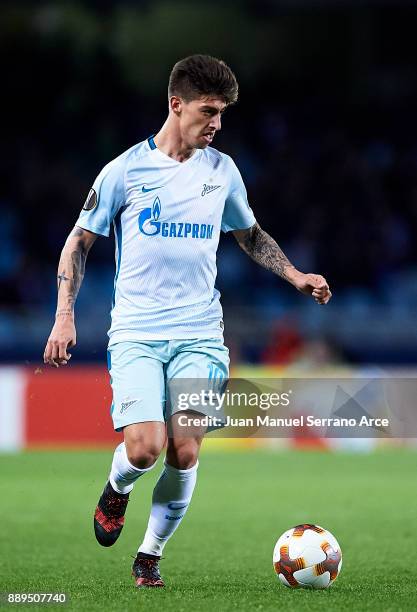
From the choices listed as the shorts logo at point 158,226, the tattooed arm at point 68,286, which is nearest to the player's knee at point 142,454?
the tattooed arm at point 68,286

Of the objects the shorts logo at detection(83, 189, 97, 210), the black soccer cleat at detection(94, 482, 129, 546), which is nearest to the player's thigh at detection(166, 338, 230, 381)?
the black soccer cleat at detection(94, 482, 129, 546)

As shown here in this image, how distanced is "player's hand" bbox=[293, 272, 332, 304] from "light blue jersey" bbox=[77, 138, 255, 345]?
411mm

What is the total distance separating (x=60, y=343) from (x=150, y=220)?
2.27 feet

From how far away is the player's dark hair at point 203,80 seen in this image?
520 centimetres

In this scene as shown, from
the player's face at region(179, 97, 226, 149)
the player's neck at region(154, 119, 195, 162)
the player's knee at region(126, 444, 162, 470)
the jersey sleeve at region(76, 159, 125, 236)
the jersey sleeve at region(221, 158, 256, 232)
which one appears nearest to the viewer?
the player's knee at region(126, 444, 162, 470)

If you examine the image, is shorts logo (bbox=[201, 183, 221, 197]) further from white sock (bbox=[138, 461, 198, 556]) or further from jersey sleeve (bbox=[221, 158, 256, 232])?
white sock (bbox=[138, 461, 198, 556])

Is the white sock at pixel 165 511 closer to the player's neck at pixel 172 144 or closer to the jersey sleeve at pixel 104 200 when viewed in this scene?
the jersey sleeve at pixel 104 200

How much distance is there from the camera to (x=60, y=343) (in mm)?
5012

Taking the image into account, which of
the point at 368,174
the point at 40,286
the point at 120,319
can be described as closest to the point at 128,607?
the point at 120,319

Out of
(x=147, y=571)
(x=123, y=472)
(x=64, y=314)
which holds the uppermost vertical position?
(x=64, y=314)

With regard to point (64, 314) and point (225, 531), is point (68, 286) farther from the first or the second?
point (225, 531)

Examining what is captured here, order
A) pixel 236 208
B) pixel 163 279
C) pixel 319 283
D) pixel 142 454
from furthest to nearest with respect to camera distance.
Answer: pixel 236 208 → pixel 163 279 → pixel 319 283 → pixel 142 454

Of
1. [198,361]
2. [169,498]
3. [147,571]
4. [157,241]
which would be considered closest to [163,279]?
[157,241]

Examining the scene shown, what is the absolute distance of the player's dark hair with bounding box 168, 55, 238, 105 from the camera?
5.20 meters
